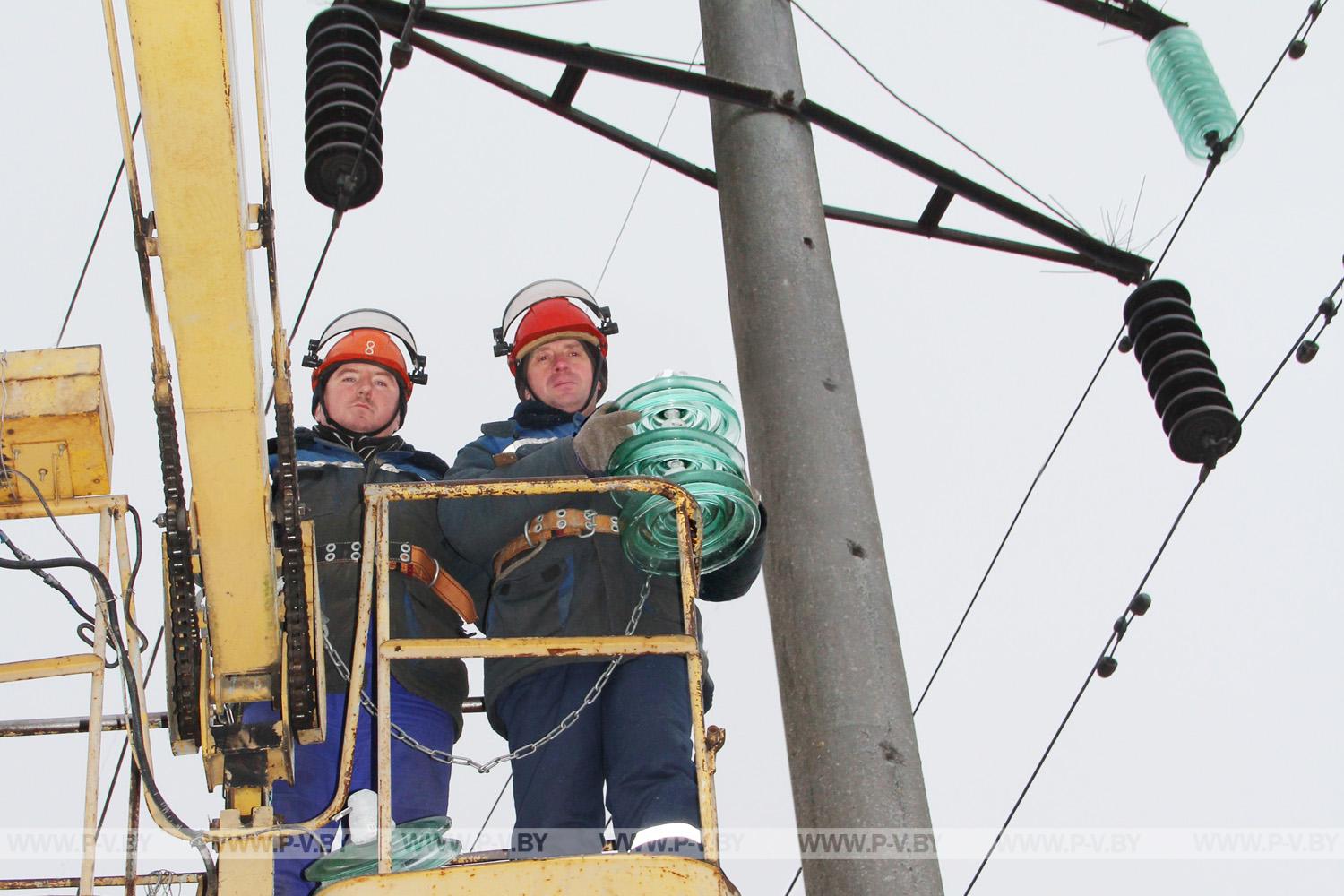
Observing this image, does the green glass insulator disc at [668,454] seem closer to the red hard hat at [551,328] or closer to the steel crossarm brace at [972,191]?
the red hard hat at [551,328]

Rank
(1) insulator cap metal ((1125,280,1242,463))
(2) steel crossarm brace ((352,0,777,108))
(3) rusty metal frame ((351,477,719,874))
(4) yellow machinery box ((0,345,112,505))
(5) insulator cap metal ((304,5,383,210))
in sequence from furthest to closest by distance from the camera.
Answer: (1) insulator cap metal ((1125,280,1242,463)) → (2) steel crossarm brace ((352,0,777,108)) → (5) insulator cap metal ((304,5,383,210)) → (4) yellow machinery box ((0,345,112,505)) → (3) rusty metal frame ((351,477,719,874))

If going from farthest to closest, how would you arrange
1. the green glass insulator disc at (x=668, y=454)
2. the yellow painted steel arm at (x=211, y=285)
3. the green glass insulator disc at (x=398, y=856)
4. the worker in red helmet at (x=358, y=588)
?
the green glass insulator disc at (x=668, y=454) < the worker in red helmet at (x=358, y=588) < the green glass insulator disc at (x=398, y=856) < the yellow painted steel arm at (x=211, y=285)

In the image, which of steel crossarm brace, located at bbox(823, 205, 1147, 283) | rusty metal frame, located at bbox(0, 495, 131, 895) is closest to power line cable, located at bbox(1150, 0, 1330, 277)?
steel crossarm brace, located at bbox(823, 205, 1147, 283)

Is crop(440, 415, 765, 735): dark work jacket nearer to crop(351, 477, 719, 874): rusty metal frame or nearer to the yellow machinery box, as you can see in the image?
crop(351, 477, 719, 874): rusty metal frame

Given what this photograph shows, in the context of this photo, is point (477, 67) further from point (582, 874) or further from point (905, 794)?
point (582, 874)

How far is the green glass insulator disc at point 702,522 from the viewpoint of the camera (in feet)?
17.1

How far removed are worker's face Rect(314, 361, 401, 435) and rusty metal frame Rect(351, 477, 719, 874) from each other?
4.12 feet

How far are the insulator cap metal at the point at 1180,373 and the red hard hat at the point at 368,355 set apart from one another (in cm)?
315

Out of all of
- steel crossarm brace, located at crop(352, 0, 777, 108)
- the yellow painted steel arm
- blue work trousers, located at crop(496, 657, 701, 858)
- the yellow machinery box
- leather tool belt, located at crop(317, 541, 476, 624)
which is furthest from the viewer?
steel crossarm brace, located at crop(352, 0, 777, 108)

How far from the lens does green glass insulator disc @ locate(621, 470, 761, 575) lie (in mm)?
5207

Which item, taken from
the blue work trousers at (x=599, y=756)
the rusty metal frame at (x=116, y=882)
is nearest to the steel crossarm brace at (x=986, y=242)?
the blue work trousers at (x=599, y=756)

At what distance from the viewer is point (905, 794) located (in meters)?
5.19

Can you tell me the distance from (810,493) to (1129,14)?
14.5 ft

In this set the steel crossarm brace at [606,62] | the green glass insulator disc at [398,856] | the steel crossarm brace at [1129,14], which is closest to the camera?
the green glass insulator disc at [398,856]
